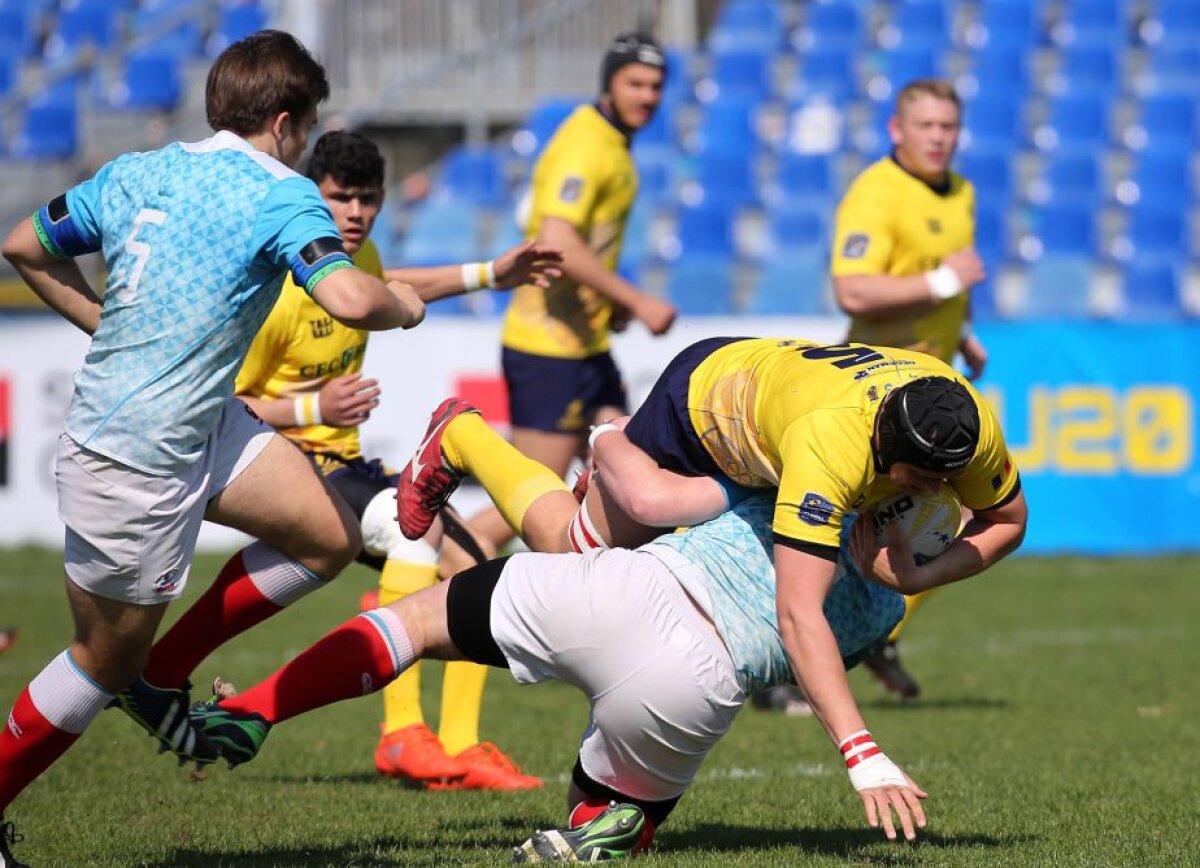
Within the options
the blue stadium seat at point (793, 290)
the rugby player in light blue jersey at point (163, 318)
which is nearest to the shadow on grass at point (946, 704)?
the rugby player in light blue jersey at point (163, 318)

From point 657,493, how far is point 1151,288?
469 inches

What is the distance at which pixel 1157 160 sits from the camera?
17.3 m

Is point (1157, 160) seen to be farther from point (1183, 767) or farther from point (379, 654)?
point (379, 654)

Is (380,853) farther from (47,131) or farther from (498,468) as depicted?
(47,131)

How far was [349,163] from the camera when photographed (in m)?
6.07

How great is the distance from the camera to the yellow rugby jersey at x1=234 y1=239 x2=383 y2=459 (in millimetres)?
6164

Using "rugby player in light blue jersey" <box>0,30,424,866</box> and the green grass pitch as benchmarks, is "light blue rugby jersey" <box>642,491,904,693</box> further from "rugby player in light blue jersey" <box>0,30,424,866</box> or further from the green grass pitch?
"rugby player in light blue jersey" <box>0,30,424,866</box>

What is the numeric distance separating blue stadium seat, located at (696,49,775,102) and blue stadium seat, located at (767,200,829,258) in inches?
81.3

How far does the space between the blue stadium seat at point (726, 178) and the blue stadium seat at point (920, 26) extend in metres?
2.60

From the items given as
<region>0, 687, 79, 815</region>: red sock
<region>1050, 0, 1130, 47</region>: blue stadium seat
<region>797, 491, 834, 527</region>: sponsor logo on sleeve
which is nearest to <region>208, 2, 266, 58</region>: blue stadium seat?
<region>1050, 0, 1130, 47</region>: blue stadium seat

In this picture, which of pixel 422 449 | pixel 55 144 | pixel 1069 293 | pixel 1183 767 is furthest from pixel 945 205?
pixel 55 144

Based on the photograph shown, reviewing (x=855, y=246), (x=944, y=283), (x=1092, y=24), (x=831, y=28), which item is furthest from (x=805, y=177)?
(x=944, y=283)

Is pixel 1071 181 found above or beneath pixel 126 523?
beneath

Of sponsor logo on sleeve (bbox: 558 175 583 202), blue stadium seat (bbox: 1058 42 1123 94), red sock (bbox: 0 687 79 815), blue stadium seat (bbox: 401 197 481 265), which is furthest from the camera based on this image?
blue stadium seat (bbox: 1058 42 1123 94)
